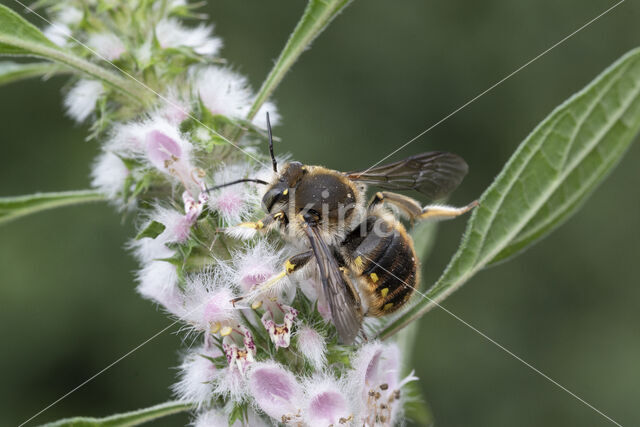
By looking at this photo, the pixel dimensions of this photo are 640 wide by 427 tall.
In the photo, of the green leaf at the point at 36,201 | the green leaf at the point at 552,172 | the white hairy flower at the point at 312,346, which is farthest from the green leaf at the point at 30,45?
the green leaf at the point at 552,172

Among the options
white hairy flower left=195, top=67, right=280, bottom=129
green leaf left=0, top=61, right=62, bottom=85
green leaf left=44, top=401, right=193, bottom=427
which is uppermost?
green leaf left=0, top=61, right=62, bottom=85

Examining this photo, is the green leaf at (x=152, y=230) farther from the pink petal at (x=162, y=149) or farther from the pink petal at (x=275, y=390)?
the pink petal at (x=275, y=390)

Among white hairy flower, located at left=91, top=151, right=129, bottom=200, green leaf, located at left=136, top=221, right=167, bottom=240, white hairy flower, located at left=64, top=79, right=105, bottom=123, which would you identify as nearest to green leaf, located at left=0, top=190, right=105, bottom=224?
white hairy flower, located at left=91, top=151, right=129, bottom=200

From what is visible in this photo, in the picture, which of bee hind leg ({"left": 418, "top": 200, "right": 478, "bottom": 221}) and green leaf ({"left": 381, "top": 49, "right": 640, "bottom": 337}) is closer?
green leaf ({"left": 381, "top": 49, "right": 640, "bottom": 337})

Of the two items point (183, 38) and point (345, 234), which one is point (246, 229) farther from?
point (183, 38)

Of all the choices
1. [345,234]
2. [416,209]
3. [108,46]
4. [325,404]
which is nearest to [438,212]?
[416,209]

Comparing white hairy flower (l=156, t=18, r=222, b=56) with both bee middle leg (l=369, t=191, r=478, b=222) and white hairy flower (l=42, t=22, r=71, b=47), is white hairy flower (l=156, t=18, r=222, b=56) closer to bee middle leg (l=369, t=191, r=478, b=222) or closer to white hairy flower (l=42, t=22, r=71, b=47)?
white hairy flower (l=42, t=22, r=71, b=47)

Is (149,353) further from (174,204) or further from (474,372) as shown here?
(174,204)
